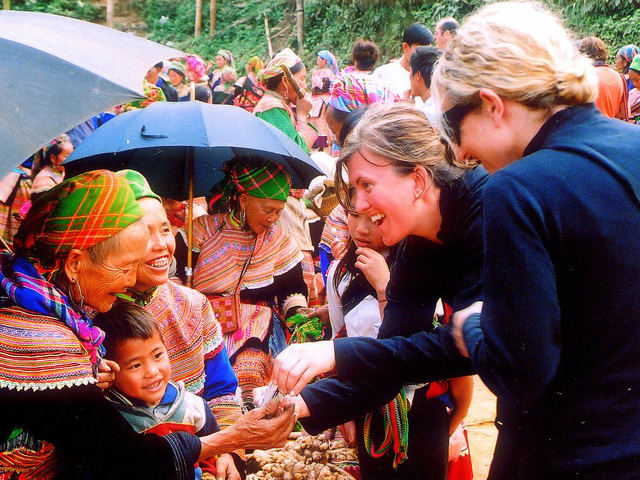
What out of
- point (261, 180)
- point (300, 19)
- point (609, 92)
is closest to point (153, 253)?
point (261, 180)

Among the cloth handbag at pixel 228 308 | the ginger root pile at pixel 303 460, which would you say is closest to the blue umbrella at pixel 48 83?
the cloth handbag at pixel 228 308

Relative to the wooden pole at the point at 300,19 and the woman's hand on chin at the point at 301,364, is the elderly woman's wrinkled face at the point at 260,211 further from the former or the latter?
the wooden pole at the point at 300,19

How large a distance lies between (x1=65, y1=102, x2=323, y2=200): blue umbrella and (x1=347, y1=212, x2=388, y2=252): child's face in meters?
0.67

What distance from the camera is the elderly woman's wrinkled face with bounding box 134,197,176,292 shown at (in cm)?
272

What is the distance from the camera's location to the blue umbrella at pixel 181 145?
3.35m

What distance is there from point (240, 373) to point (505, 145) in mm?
2759

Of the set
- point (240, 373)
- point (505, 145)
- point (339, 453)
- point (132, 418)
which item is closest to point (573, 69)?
point (505, 145)

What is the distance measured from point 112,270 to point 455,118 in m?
1.29

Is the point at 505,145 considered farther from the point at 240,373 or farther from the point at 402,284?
the point at 240,373

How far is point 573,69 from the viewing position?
5.38 ft

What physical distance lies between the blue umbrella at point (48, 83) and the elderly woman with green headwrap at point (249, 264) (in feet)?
5.24

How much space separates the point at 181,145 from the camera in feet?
10.6

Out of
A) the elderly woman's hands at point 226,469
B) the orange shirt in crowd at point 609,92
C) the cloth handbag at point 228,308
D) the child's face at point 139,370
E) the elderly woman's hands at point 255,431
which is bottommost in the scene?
the elderly woman's hands at point 226,469

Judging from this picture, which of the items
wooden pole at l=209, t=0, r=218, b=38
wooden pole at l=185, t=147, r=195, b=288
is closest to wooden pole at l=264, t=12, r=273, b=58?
wooden pole at l=209, t=0, r=218, b=38
